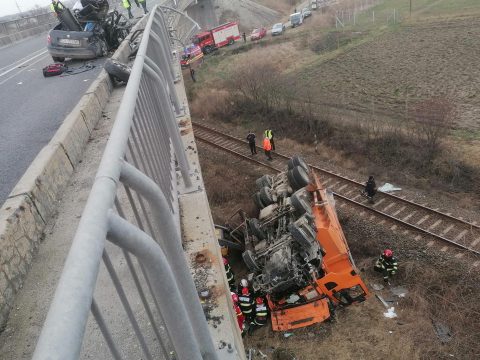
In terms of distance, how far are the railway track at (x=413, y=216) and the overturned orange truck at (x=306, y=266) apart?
2472 mm

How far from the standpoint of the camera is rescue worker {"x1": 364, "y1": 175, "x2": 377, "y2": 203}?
12.4 metres

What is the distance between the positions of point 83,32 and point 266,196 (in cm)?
708

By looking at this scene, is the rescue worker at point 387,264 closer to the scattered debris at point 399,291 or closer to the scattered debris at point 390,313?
the scattered debris at point 399,291

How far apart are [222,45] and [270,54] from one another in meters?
7.23

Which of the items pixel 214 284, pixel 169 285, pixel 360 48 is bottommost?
pixel 360 48

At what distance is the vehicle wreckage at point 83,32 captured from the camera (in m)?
11.8

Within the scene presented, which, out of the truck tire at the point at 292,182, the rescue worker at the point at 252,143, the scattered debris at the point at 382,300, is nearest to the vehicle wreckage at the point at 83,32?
the rescue worker at the point at 252,143

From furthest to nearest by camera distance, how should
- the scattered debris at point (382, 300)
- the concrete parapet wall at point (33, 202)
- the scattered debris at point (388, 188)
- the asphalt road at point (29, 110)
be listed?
the scattered debris at point (388, 188), the scattered debris at point (382, 300), the asphalt road at point (29, 110), the concrete parapet wall at point (33, 202)

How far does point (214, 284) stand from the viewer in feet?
11.2

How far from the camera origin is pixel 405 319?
938cm

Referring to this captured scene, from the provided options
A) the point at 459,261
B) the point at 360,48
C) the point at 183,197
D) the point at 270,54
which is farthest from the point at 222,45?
the point at 183,197

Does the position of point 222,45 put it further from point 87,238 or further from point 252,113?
point 87,238

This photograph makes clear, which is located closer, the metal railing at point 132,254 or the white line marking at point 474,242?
the metal railing at point 132,254

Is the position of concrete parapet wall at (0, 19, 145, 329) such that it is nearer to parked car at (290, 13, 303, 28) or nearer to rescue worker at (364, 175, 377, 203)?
rescue worker at (364, 175, 377, 203)
